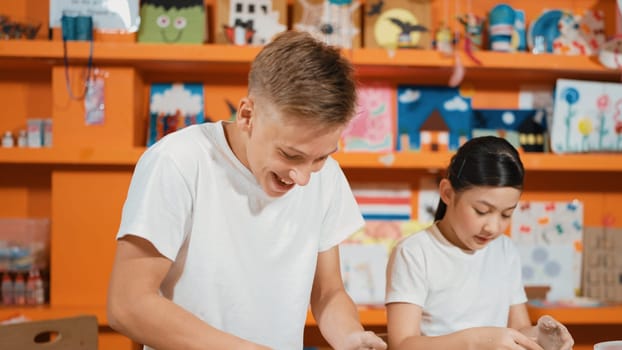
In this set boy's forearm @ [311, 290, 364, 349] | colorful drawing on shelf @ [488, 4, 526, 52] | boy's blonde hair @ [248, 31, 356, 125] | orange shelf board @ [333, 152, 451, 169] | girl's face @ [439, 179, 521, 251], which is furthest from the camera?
colorful drawing on shelf @ [488, 4, 526, 52]

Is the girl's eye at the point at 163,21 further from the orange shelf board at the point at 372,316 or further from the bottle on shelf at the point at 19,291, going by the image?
the orange shelf board at the point at 372,316

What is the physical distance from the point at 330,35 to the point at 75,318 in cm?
152

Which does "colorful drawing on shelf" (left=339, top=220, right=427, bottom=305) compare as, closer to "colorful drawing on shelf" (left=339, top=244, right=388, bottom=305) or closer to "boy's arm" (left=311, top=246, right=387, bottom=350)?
"colorful drawing on shelf" (left=339, top=244, right=388, bottom=305)

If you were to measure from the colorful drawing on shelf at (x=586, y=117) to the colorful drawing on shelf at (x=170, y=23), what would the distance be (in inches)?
57.5

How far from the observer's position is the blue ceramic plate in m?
2.88

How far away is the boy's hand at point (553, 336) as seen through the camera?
1.37 m

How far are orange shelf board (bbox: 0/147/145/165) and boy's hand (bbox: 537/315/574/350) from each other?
5.57ft

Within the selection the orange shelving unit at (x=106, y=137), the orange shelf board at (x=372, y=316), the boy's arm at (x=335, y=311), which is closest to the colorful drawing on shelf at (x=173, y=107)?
the orange shelving unit at (x=106, y=137)

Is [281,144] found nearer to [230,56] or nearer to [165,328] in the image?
[165,328]

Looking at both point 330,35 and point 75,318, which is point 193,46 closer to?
point 330,35

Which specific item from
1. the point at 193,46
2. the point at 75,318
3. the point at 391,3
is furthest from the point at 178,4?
the point at 75,318

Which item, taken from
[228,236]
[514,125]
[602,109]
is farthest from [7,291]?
[602,109]

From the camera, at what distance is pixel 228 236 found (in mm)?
1252

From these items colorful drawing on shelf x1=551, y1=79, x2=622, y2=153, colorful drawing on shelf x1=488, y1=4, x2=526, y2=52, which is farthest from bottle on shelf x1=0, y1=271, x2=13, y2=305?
colorful drawing on shelf x1=551, y1=79, x2=622, y2=153
